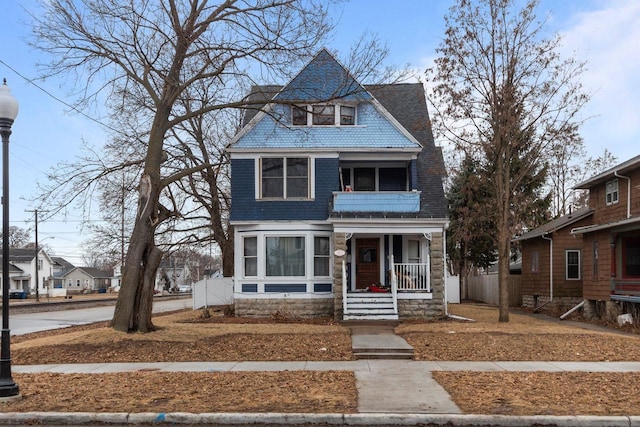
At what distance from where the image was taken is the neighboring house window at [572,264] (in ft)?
93.6

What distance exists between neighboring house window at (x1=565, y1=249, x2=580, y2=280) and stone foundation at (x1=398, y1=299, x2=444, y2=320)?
12.2 meters

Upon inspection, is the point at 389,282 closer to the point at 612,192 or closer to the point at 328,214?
the point at 328,214

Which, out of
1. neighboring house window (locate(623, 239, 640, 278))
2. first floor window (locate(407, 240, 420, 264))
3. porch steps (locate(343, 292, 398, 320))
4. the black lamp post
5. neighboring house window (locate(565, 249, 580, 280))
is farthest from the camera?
neighboring house window (locate(565, 249, 580, 280))

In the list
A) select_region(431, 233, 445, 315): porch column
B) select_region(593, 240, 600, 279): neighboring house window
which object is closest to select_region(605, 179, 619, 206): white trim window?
select_region(593, 240, 600, 279): neighboring house window

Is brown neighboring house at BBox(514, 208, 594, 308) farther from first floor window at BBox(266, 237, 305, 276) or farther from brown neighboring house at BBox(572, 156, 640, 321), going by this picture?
first floor window at BBox(266, 237, 305, 276)

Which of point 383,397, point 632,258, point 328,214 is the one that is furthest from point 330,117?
point 632,258

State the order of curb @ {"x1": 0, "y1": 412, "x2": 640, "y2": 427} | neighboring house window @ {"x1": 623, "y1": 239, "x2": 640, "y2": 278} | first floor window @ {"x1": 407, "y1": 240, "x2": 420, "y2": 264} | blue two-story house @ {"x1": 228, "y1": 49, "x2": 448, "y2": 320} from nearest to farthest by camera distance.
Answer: curb @ {"x1": 0, "y1": 412, "x2": 640, "y2": 427}, blue two-story house @ {"x1": 228, "y1": 49, "x2": 448, "y2": 320}, first floor window @ {"x1": 407, "y1": 240, "x2": 420, "y2": 264}, neighboring house window @ {"x1": 623, "y1": 239, "x2": 640, "y2": 278}

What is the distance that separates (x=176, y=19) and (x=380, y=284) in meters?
11.7

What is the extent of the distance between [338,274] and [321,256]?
4.55 ft

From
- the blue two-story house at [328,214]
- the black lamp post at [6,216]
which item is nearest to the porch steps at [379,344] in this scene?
the blue two-story house at [328,214]

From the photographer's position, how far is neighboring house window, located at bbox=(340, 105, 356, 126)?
847 inches

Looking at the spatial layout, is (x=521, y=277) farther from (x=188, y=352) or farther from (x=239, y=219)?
(x=188, y=352)

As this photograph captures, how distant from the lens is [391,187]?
2228 cm

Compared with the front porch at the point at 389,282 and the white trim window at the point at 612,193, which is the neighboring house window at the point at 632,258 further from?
the front porch at the point at 389,282
